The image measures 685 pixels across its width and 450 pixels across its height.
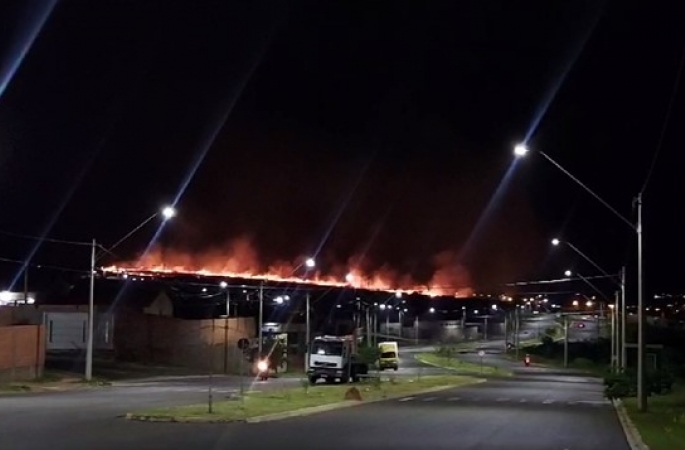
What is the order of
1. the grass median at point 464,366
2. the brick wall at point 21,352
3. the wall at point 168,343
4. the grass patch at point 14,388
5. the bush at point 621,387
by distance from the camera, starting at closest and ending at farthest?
1. the bush at point 621,387
2. the grass patch at point 14,388
3. the brick wall at point 21,352
4. the wall at point 168,343
5. the grass median at point 464,366

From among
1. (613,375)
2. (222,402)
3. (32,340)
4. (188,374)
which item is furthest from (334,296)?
(222,402)

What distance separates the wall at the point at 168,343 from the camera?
72.5 meters

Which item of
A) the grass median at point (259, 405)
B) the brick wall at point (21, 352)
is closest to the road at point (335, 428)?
the grass median at point (259, 405)

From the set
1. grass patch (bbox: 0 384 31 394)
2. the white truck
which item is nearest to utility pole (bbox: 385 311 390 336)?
the white truck

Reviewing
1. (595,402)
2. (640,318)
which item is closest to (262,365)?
(595,402)

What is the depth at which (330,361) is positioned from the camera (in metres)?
56.7

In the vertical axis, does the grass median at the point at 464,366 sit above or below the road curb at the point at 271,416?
below

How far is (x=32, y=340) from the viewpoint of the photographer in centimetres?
5316

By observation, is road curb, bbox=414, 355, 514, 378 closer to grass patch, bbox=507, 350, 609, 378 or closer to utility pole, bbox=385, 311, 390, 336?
grass patch, bbox=507, 350, 609, 378

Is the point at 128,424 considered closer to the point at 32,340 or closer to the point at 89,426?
the point at 89,426

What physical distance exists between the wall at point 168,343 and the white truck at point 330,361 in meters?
16.5

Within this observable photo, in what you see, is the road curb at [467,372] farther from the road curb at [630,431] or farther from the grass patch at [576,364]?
the road curb at [630,431]

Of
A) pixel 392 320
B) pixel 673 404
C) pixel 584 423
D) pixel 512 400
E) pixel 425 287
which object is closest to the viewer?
pixel 584 423

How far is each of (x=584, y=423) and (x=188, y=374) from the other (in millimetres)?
40441
